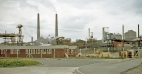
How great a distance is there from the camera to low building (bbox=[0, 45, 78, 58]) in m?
51.8

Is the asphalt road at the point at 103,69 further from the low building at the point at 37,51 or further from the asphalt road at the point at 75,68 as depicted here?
the low building at the point at 37,51

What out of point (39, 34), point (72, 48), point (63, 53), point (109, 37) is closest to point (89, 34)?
point (109, 37)

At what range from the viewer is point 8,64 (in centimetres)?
2612

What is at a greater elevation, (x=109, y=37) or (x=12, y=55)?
(x=109, y=37)

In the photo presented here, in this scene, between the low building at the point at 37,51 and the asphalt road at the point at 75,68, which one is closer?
the asphalt road at the point at 75,68

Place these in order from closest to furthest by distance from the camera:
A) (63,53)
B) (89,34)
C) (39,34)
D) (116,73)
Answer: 1. (116,73)
2. (63,53)
3. (39,34)
4. (89,34)

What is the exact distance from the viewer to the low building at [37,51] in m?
51.8

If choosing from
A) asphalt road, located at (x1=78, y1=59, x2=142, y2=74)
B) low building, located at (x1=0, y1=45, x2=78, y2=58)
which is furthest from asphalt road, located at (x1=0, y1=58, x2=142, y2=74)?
low building, located at (x1=0, y1=45, x2=78, y2=58)

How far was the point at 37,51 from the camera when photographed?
175ft

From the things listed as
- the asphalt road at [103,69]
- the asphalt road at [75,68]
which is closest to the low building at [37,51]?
the asphalt road at [75,68]

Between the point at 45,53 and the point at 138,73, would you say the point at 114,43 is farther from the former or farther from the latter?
the point at 138,73

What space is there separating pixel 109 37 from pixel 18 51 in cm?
3745

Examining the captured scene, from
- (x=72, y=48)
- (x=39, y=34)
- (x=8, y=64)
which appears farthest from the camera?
(x=39, y=34)

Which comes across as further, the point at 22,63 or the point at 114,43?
the point at 114,43
